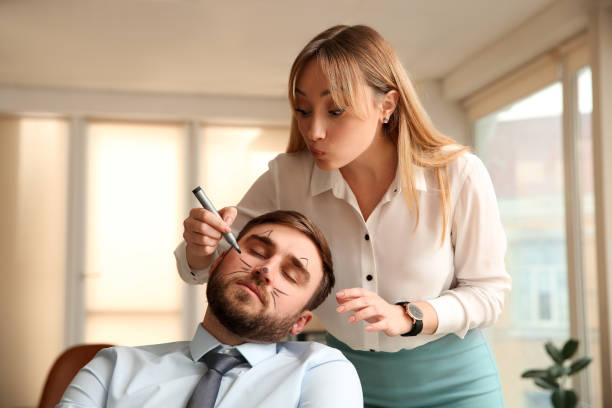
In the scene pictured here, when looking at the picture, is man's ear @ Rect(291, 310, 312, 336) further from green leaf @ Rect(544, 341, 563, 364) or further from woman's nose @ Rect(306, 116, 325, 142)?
green leaf @ Rect(544, 341, 563, 364)

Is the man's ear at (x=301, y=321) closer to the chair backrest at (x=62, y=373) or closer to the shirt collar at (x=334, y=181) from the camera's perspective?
the shirt collar at (x=334, y=181)

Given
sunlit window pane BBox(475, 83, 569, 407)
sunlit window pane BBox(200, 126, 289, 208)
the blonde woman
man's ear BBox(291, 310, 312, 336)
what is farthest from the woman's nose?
sunlit window pane BBox(200, 126, 289, 208)

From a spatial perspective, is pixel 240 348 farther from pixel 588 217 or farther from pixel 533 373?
pixel 588 217

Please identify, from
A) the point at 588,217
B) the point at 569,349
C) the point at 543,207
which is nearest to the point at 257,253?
the point at 569,349

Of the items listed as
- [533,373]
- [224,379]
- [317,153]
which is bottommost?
[533,373]

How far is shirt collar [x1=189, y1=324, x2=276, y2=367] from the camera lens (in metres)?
1.37

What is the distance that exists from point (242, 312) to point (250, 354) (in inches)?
3.5

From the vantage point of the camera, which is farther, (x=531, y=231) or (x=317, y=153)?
(x=531, y=231)

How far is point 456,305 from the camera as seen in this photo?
147 centimetres

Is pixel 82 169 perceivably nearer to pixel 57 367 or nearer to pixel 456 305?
pixel 57 367

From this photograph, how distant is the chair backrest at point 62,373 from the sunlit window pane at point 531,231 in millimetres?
3256

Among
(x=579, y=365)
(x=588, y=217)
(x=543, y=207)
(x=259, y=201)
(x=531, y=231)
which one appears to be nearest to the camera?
(x=259, y=201)

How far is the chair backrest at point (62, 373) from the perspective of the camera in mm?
2018

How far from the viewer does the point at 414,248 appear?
1.59 m
